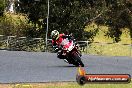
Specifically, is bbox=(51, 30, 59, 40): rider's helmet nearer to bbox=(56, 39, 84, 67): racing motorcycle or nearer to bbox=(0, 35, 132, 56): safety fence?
bbox=(56, 39, 84, 67): racing motorcycle

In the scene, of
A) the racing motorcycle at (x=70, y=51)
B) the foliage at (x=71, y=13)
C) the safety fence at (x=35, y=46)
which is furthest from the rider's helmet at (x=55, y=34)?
the foliage at (x=71, y=13)

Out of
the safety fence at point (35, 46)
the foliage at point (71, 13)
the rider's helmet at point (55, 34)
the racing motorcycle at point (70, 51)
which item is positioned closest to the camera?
the rider's helmet at point (55, 34)

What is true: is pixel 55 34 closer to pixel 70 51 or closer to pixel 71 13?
pixel 70 51

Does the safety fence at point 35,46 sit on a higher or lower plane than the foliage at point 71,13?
lower

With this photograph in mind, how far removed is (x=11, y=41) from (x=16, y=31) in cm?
798

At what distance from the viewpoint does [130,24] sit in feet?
166

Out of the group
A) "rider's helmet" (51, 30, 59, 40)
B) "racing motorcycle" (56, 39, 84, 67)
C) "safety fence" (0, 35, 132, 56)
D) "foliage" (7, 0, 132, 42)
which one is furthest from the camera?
"foliage" (7, 0, 132, 42)

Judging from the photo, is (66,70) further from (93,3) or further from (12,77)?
(93,3)

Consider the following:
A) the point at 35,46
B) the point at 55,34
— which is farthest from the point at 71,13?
the point at 55,34

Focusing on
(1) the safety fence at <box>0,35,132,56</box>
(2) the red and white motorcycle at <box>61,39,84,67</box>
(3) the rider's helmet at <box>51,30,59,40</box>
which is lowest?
(1) the safety fence at <box>0,35,132,56</box>

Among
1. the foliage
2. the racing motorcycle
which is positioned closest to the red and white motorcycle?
the racing motorcycle

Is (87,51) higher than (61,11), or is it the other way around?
(61,11)

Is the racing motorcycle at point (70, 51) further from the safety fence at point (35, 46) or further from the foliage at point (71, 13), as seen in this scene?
the foliage at point (71, 13)

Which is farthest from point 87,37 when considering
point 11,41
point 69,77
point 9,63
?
point 69,77
